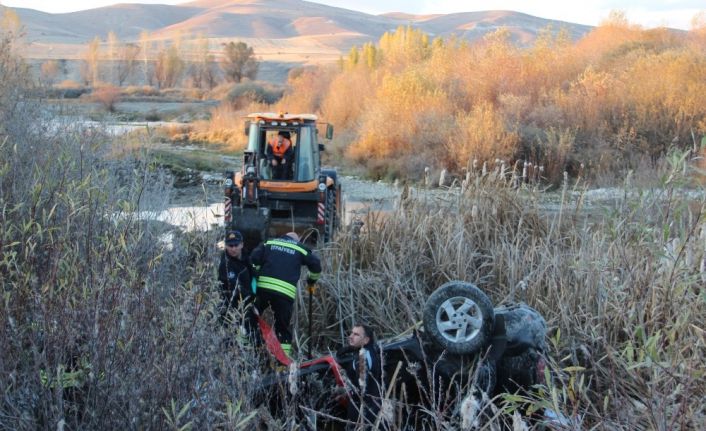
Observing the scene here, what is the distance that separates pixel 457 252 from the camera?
708 centimetres

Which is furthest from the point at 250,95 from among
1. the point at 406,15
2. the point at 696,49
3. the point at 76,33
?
the point at 406,15

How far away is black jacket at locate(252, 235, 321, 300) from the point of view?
6.16 m

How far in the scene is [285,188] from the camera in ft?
32.2

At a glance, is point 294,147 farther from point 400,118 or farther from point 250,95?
point 250,95

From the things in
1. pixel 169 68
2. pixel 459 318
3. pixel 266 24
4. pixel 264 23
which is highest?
pixel 264 23

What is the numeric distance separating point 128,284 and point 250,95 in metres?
38.2

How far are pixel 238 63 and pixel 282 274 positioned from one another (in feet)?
198

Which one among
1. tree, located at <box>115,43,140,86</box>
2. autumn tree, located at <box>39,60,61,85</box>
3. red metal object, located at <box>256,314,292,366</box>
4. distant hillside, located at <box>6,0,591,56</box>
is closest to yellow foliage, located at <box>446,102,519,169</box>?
autumn tree, located at <box>39,60,61,85</box>

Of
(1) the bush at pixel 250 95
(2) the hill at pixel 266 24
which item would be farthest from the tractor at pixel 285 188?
(2) the hill at pixel 266 24

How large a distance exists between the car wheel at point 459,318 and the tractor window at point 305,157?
531cm

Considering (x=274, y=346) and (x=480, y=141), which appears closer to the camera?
(x=274, y=346)

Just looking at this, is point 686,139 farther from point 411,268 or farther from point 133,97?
point 133,97

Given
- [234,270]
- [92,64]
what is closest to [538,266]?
[234,270]

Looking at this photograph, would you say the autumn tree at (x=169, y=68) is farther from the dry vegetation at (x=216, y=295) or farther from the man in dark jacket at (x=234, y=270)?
the man in dark jacket at (x=234, y=270)
